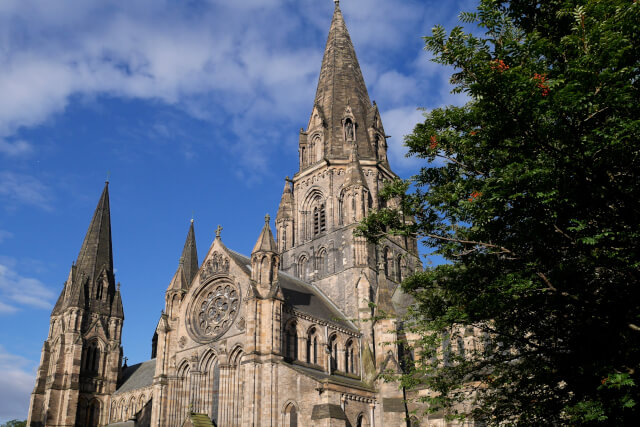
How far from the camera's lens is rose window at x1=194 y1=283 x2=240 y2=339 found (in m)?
32.2

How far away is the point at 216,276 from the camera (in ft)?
111

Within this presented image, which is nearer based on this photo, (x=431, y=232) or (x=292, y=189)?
(x=431, y=232)

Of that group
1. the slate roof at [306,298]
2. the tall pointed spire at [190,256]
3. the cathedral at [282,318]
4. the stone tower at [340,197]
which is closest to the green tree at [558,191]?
the cathedral at [282,318]

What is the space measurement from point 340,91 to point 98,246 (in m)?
32.7

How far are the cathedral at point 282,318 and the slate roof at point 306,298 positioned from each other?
160 mm

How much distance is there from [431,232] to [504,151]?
3.47 m

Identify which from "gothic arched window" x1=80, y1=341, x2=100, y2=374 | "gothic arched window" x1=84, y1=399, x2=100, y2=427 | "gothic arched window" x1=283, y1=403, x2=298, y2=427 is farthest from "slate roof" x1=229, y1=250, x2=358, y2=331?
"gothic arched window" x1=84, y1=399, x2=100, y2=427

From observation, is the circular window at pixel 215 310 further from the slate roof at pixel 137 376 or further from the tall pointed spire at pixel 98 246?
the tall pointed spire at pixel 98 246

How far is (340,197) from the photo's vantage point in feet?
144

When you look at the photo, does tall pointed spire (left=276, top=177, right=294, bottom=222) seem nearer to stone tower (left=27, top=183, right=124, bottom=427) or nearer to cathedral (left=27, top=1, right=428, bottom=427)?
cathedral (left=27, top=1, right=428, bottom=427)

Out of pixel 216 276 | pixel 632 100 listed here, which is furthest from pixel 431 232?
pixel 216 276

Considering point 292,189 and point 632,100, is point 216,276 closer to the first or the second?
point 292,189

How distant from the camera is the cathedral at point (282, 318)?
2811cm

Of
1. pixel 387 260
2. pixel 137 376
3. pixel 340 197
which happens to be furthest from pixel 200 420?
pixel 137 376
